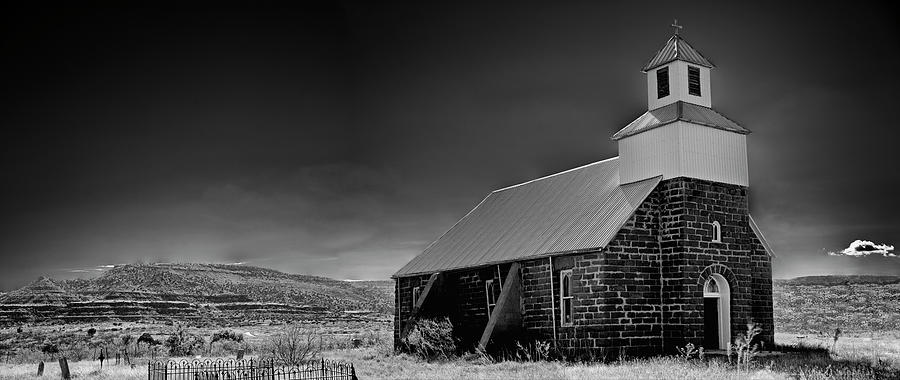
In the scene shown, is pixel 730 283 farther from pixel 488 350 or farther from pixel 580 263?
pixel 488 350

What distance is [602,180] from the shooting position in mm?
33500

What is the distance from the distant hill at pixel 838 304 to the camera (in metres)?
64.5

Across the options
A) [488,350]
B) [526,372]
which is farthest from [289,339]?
[526,372]

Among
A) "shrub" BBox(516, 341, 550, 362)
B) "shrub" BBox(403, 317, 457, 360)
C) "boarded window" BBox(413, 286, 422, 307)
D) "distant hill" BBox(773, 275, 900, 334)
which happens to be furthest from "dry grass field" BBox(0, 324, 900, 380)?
"distant hill" BBox(773, 275, 900, 334)

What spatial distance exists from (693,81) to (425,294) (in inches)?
522

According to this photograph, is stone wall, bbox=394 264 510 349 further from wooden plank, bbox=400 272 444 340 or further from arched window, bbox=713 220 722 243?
arched window, bbox=713 220 722 243

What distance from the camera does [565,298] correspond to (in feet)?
97.1

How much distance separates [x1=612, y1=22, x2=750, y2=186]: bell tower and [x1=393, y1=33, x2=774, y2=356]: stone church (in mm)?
42

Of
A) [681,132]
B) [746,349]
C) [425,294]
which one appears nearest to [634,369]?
[746,349]

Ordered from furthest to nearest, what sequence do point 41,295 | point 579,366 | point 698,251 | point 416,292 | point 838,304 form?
point 41,295 → point 838,304 → point 416,292 → point 698,251 → point 579,366

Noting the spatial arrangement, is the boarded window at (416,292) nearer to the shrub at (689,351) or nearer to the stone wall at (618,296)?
the stone wall at (618,296)

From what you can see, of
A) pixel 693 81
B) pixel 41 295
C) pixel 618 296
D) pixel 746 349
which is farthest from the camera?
Answer: pixel 41 295

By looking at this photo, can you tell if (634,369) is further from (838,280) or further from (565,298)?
(838,280)

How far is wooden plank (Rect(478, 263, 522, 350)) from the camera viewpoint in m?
30.5
